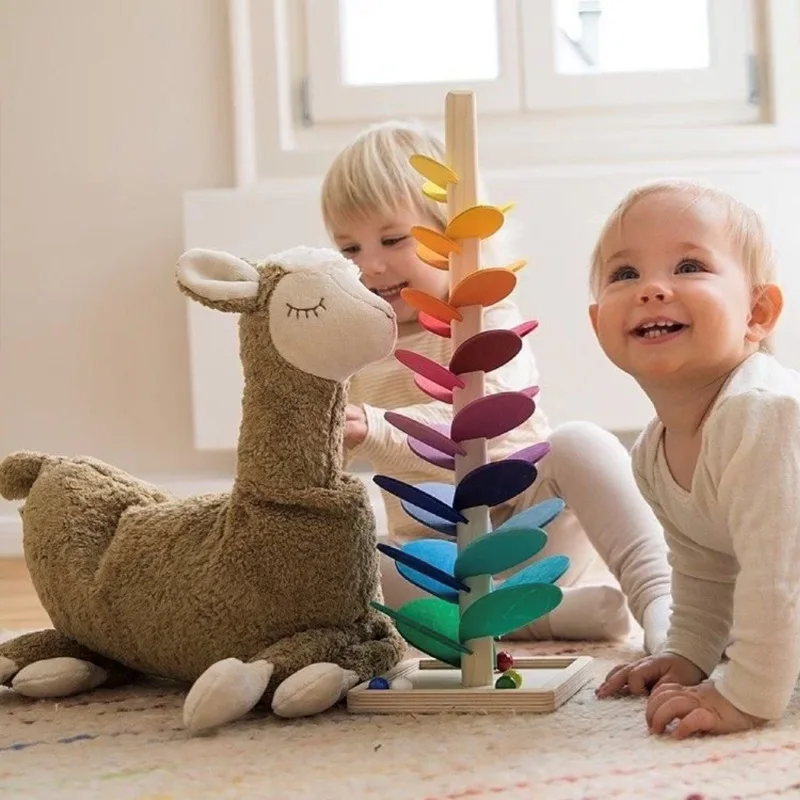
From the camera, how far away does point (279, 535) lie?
0.90 metres

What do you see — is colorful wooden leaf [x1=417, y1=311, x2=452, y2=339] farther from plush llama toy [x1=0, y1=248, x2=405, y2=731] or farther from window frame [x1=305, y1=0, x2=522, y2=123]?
window frame [x1=305, y1=0, x2=522, y2=123]

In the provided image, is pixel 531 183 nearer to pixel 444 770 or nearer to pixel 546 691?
pixel 546 691

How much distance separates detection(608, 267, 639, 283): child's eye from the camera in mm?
899

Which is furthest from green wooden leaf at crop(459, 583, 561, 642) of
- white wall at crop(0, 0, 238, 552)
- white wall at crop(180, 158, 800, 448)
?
white wall at crop(0, 0, 238, 552)

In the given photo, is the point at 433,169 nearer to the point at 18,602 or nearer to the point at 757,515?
the point at 757,515

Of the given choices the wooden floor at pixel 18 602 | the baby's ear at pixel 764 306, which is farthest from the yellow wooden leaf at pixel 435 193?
the wooden floor at pixel 18 602

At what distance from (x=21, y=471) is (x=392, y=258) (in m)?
0.49

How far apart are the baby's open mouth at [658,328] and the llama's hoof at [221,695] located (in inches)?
13.2

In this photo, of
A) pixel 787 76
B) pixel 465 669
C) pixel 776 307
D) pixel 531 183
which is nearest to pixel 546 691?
pixel 465 669

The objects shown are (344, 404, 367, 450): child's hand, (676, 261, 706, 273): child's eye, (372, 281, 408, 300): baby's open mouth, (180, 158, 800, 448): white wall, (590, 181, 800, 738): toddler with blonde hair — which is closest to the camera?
(590, 181, 800, 738): toddler with blonde hair

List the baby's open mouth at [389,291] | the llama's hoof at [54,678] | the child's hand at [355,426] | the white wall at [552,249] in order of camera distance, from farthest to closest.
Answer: the white wall at [552,249], the baby's open mouth at [389,291], the child's hand at [355,426], the llama's hoof at [54,678]

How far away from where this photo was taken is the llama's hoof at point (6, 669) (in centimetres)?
99

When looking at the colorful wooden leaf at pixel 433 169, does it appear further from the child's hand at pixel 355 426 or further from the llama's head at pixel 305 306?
the child's hand at pixel 355 426

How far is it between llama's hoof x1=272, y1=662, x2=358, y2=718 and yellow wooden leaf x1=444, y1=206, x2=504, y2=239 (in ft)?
0.98
